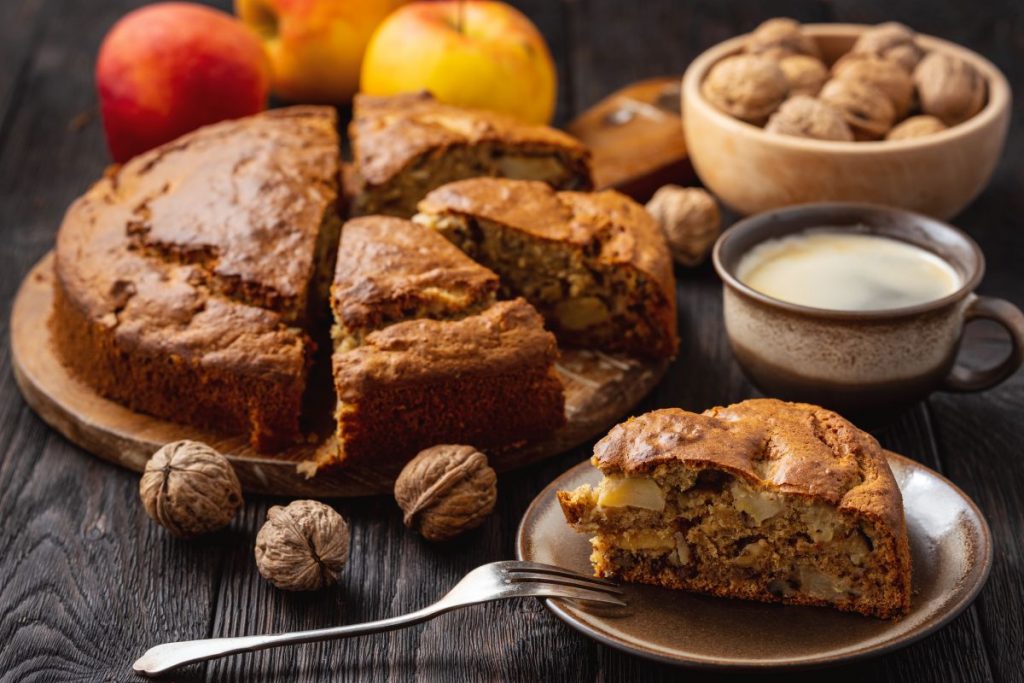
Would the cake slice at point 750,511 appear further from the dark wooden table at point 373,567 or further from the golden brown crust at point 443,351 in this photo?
the golden brown crust at point 443,351

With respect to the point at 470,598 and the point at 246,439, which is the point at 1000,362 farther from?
the point at 246,439

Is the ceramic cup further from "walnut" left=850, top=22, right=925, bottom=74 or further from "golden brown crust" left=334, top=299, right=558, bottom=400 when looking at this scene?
"walnut" left=850, top=22, right=925, bottom=74

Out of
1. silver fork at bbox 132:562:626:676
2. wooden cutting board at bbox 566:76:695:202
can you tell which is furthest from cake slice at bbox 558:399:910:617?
wooden cutting board at bbox 566:76:695:202

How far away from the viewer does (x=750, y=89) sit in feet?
13.4

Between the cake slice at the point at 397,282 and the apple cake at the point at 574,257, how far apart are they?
0.20m

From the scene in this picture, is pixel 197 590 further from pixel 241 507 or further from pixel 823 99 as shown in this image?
pixel 823 99

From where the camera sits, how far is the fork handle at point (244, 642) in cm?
257

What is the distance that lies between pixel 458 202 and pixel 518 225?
0.65 feet

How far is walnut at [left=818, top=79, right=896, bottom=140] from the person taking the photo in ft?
13.1

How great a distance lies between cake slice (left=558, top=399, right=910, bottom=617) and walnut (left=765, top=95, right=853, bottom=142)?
146cm

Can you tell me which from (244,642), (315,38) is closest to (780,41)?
(315,38)

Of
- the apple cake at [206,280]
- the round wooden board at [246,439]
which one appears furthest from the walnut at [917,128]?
the apple cake at [206,280]

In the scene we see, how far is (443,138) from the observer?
4.03 meters

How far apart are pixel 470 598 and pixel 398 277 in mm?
1048
